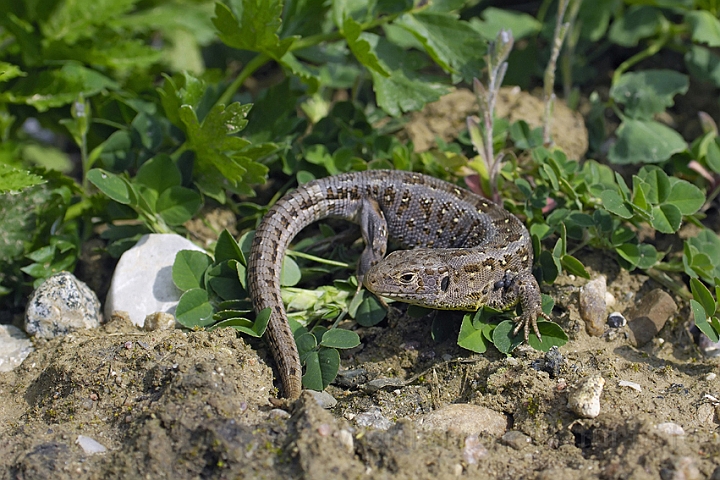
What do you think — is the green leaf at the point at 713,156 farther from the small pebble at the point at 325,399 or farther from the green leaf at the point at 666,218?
the small pebble at the point at 325,399

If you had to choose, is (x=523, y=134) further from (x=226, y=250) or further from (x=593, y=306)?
(x=226, y=250)

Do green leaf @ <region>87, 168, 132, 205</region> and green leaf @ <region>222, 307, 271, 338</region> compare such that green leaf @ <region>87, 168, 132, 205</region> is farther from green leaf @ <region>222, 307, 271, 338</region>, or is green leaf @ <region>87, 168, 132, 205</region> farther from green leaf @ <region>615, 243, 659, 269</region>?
green leaf @ <region>615, 243, 659, 269</region>

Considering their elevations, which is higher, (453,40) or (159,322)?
(453,40)

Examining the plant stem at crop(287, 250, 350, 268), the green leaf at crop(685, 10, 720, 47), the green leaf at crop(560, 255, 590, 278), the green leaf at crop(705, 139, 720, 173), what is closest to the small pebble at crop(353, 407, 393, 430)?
the plant stem at crop(287, 250, 350, 268)

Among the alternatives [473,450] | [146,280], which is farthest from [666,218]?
[146,280]

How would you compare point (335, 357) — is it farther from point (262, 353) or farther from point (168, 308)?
point (168, 308)

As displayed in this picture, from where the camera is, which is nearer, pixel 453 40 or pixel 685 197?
pixel 685 197

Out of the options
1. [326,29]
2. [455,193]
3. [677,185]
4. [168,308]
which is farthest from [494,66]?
[168,308]

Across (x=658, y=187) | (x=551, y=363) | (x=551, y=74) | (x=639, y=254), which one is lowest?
(x=551, y=363)
